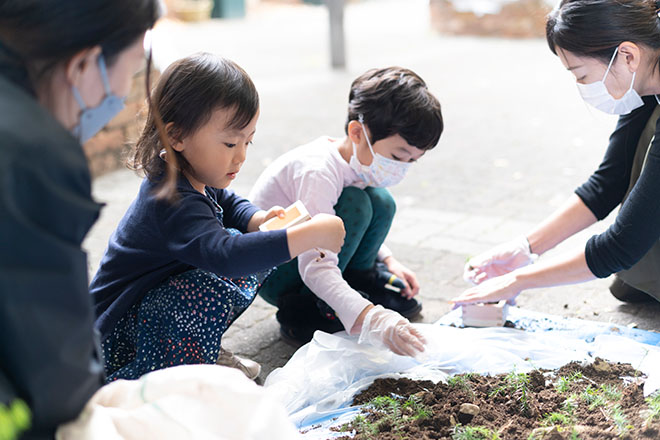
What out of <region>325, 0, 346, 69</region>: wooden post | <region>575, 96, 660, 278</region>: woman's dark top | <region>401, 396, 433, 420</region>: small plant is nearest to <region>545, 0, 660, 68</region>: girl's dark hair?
<region>575, 96, 660, 278</region>: woman's dark top

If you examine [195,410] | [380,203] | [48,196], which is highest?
[48,196]

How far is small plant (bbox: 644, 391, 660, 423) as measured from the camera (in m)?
2.06

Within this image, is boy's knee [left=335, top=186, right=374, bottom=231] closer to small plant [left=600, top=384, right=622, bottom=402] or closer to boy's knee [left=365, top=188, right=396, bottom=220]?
boy's knee [left=365, top=188, right=396, bottom=220]

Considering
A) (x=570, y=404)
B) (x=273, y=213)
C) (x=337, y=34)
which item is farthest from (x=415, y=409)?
(x=337, y=34)

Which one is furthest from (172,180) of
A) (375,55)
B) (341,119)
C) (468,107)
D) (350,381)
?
(375,55)

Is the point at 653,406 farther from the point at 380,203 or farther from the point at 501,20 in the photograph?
the point at 501,20

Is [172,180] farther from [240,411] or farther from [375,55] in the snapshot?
[375,55]

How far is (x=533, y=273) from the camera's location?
2686mm

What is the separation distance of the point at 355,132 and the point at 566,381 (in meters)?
1.19

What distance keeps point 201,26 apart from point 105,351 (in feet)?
51.7

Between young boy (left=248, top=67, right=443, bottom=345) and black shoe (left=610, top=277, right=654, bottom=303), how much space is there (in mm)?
873

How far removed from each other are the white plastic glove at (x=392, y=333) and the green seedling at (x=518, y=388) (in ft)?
0.94

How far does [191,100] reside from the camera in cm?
223

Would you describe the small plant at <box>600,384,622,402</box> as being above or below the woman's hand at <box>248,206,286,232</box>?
below
